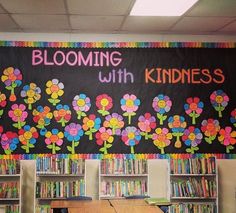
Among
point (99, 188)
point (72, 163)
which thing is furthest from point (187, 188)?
point (72, 163)

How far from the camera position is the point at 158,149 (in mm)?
6887

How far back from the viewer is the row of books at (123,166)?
259 inches

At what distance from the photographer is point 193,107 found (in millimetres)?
6977

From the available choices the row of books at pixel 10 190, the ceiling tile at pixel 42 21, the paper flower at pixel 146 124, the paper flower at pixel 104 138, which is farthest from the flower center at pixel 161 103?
the row of books at pixel 10 190

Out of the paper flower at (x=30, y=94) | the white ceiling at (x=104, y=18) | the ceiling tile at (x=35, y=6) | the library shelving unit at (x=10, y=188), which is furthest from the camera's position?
the paper flower at (x=30, y=94)

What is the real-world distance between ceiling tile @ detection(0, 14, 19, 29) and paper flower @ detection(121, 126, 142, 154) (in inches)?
92.3

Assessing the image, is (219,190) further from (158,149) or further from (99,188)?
(99,188)

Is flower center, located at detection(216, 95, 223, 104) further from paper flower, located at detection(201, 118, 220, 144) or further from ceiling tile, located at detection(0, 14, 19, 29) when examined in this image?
ceiling tile, located at detection(0, 14, 19, 29)

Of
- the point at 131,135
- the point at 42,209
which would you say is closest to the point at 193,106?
the point at 131,135

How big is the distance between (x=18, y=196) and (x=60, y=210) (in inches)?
51.8

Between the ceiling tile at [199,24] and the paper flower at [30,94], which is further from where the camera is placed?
the paper flower at [30,94]

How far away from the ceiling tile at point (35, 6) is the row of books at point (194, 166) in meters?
2.84

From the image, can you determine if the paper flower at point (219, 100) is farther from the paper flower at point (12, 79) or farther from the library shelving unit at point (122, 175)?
the paper flower at point (12, 79)

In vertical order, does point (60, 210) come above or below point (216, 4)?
below
